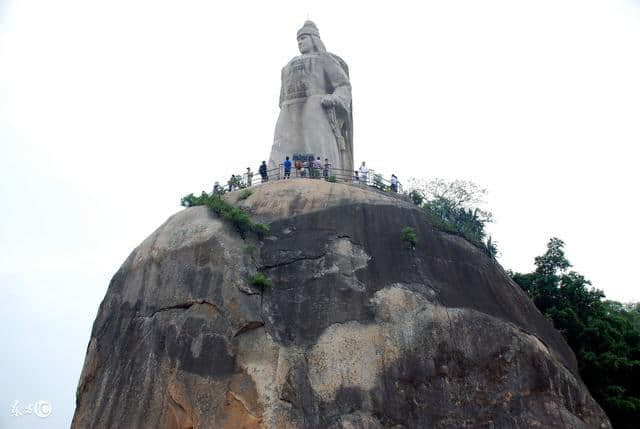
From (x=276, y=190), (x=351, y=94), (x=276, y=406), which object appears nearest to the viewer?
(x=276, y=406)

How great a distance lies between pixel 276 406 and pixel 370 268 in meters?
4.06

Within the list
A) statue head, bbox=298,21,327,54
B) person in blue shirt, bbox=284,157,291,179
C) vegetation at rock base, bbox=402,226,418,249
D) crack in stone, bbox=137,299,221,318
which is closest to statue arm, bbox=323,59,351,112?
statue head, bbox=298,21,327,54

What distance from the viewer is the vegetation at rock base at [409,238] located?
15.3 meters

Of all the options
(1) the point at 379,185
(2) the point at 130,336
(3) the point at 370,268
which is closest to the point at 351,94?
(1) the point at 379,185

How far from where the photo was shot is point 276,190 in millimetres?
16766

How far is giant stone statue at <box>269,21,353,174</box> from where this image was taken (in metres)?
19.9

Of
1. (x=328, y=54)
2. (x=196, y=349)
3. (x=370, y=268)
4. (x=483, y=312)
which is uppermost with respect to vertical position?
(x=328, y=54)

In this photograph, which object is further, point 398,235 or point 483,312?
point 398,235

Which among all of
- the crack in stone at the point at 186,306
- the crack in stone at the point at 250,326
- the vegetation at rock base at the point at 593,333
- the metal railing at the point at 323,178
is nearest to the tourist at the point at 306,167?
the metal railing at the point at 323,178

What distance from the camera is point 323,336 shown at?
13.4 meters

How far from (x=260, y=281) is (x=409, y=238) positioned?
3.83m

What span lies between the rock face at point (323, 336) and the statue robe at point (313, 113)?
402 cm

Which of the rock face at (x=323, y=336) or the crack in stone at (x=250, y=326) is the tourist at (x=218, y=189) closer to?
the rock face at (x=323, y=336)

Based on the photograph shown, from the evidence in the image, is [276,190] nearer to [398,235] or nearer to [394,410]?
[398,235]
